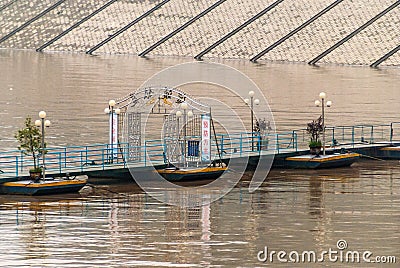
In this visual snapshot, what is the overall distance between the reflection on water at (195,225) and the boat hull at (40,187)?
37 cm

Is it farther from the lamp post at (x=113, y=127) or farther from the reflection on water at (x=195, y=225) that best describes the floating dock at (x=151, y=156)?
the reflection on water at (x=195, y=225)

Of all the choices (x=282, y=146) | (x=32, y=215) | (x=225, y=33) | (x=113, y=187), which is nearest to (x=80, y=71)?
(x=225, y=33)

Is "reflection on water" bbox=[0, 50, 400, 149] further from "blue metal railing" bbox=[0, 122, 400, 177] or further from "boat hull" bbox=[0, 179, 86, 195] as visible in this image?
"boat hull" bbox=[0, 179, 86, 195]

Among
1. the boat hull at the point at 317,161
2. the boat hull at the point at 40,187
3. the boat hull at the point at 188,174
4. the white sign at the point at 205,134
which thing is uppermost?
the white sign at the point at 205,134

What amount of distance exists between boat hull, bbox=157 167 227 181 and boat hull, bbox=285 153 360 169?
4703 millimetres

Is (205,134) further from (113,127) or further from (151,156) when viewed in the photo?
(151,156)

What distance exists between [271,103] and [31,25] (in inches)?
2007

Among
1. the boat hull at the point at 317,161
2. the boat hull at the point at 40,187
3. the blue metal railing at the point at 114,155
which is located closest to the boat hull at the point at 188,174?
the blue metal railing at the point at 114,155

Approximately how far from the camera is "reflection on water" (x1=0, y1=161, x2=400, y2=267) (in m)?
28.8

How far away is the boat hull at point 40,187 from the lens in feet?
121

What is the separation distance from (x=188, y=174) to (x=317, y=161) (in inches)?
256

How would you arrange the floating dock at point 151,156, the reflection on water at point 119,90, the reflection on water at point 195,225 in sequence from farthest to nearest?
the reflection on water at point 119,90, the floating dock at point 151,156, the reflection on water at point 195,225

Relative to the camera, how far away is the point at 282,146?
51062 millimetres

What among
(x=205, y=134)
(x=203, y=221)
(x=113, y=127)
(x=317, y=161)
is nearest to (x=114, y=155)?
(x=113, y=127)
